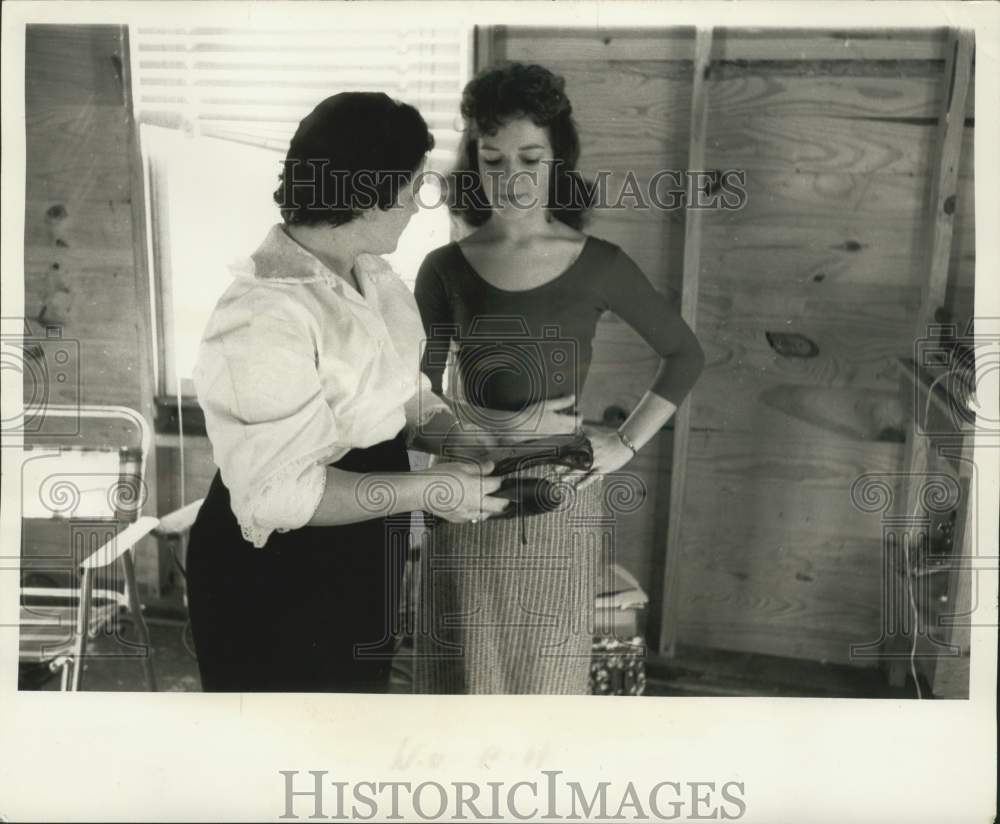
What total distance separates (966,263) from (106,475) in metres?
0.98

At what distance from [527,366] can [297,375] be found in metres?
0.25

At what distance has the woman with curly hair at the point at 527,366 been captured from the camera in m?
1.04

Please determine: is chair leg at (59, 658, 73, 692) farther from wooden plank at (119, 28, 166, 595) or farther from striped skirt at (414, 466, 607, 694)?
striped skirt at (414, 466, 607, 694)

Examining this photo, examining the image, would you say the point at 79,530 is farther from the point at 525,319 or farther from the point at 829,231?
the point at 829,231

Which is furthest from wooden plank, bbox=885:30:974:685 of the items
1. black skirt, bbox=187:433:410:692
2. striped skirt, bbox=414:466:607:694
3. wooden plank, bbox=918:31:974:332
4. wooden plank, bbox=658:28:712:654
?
black skirt, bbox=187:433:410:692

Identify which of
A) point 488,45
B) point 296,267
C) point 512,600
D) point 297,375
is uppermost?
point 488,45

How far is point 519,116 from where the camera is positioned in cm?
104

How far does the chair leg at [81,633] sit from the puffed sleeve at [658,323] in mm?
665

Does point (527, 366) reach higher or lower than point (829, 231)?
lower

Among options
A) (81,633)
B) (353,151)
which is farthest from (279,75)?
(81,633)

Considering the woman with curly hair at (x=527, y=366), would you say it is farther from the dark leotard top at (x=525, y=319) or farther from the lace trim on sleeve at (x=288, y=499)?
the lace trim on sleeve at (x=288, y=499)

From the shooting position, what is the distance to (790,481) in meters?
1.15

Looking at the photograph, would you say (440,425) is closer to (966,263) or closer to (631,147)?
(631,147)

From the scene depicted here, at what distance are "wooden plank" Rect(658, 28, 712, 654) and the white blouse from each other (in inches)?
11.7
